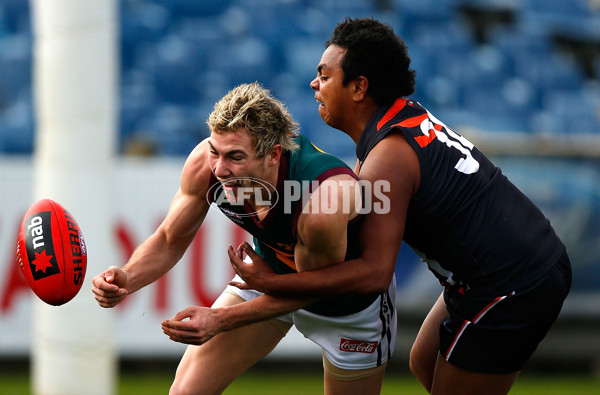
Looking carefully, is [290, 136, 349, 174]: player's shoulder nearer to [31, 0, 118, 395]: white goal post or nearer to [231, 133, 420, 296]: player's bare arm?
[231, 133, 420, 296]: player's bare arm

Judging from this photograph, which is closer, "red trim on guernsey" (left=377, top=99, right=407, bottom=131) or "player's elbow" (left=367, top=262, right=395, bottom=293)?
"player's elbow" (left=367, top=262, right=395, bottom=293)

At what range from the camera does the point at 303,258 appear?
3.32m

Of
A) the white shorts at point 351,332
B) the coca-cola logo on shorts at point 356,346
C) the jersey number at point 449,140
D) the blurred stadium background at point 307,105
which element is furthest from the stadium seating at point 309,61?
the jersey number at point 449,140

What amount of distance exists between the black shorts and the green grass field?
305 cm

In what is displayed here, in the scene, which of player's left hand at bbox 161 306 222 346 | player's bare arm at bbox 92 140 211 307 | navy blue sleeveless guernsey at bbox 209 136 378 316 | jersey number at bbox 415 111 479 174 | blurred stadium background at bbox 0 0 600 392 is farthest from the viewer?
blurred stadium background at bbox 0 0 600 392

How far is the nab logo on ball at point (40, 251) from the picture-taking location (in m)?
3.56

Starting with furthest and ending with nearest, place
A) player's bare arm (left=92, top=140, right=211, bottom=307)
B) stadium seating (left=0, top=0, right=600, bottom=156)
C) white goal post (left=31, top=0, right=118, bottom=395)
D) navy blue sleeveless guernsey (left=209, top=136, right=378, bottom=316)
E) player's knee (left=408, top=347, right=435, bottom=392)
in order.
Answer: stadium seating (left=0, top=0, right=600, bottom=156), white goal post (left=31, top=0, right=118, bottom=395), player's knee (left=408, top=347, right=435, bottom=392), player's bare arm (left=92, top=140, right=211, bottom=307), navy blue sleeveless guernsey (left=209, top=136, right=378, bottom=316)

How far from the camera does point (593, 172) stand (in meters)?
7.25

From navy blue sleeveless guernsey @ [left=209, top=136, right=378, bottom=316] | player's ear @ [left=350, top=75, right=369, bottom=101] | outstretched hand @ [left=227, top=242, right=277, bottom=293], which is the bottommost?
outstretched hand @ [left=227, top=242, right=277, bottom=293]

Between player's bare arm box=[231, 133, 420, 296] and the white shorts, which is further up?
player's bare arm box=[231, 133, 420, 296]

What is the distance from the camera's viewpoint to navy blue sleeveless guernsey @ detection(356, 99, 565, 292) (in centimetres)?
339

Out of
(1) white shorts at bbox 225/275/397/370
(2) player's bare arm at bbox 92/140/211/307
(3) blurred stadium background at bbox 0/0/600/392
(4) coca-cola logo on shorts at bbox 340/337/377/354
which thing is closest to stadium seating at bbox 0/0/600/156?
(3) blurred stadium background at bbox 0/0/600/392

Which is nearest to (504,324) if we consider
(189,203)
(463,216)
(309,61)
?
(463,216)

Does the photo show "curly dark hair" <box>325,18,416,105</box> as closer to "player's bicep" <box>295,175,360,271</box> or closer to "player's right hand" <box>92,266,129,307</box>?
"player's bicep" <box>295,175,360,271</box>
